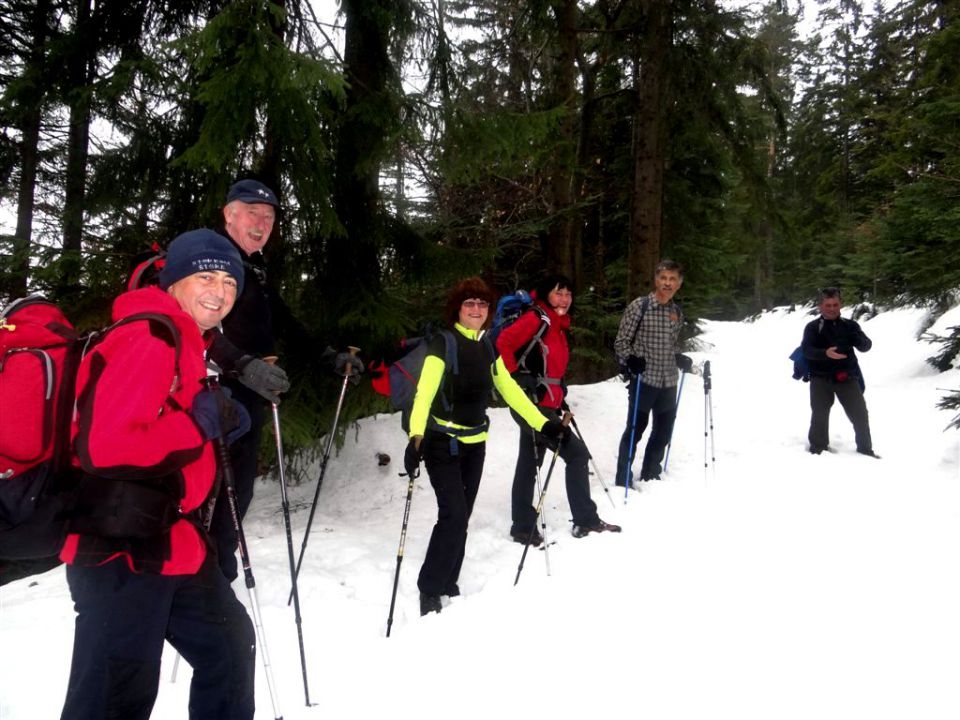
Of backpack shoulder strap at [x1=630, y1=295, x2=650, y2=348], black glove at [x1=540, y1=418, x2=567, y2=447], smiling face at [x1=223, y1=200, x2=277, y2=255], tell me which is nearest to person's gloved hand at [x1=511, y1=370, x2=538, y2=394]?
black glove at [x1=540, y1=418, x2=567, y2=447]

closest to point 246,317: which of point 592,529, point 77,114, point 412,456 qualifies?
point 412,456

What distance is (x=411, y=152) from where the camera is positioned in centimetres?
705

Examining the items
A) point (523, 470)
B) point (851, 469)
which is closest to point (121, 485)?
point (523, 470)

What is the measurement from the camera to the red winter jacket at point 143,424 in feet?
6.44

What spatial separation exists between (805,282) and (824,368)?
23783mm

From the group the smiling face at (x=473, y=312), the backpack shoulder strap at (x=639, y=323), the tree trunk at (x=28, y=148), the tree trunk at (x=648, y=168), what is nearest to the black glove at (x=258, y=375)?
the smiling face at (x=473, y=312)

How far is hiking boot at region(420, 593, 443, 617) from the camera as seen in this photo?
4309 mm

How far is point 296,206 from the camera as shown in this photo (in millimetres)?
6090

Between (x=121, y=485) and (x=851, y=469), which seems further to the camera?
(x=851, y=469)

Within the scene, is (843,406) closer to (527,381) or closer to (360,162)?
(527,381)

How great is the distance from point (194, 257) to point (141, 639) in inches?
55.8

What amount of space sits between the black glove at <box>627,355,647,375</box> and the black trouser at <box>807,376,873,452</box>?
3.15 metres

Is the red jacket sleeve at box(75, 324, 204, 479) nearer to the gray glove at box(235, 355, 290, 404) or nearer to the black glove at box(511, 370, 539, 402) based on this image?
the gray glove at box(235, 355, 290, 404)

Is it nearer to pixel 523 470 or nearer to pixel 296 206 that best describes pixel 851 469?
pixel 523 470
